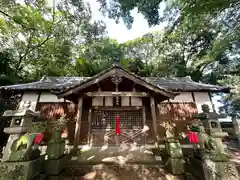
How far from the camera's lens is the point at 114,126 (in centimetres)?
764

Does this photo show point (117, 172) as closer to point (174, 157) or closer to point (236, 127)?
point (174, 157)

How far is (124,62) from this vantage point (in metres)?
13.8

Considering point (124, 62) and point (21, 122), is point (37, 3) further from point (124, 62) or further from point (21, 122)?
point (21, 122)

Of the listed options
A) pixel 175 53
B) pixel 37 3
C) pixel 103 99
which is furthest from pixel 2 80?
pixel 175 53

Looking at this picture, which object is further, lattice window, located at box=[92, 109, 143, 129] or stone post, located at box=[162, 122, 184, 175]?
lattice window, located at box=[92, 109, 143, 129]

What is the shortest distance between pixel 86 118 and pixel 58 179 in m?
4.06

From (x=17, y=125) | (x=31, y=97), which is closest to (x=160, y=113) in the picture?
(x=17, y=125)

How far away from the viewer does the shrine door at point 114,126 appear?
7379 millimetres

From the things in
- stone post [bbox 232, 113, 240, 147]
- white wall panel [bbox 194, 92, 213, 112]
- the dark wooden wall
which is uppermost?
white wall panel [bbox 194, 92, 213, 112]

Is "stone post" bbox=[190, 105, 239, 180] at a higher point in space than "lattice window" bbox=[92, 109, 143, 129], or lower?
lower

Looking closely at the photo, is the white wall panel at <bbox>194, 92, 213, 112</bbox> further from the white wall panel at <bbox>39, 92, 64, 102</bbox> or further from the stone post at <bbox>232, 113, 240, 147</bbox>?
the white wall panel at <bbox>39, 92, 64, 102</bbox>

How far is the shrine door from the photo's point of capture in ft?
24.2

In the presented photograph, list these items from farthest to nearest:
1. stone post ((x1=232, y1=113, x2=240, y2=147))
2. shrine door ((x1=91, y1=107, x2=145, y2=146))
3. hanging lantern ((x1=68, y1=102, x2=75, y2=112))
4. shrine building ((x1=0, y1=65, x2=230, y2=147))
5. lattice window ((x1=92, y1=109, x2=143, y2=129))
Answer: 1. hanging lantern ((x1=68, y1=102, x2=75, y2=112))
2. lattice window ((x1=92, y1=109, x2=143, y2=129))
3. stone post ((x1=232, y1=113, x2=240, y2=147))
4. shrine door ((x1=91, y1=107, x2=145, y2=146))
5. shrine building ((x1=0, y1=65, x2=230, y2=147))

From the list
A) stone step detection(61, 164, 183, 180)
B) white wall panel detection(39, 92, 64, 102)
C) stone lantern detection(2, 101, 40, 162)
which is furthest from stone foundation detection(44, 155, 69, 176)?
white wall panel detection(39, 92, 64, 102)
